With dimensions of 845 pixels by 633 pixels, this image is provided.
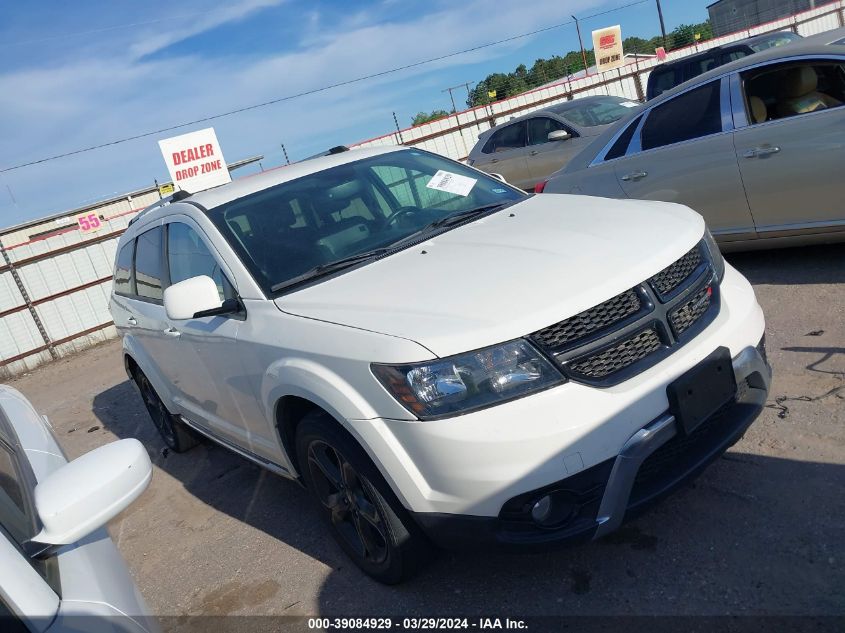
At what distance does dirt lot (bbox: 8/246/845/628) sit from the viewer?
2.55 m

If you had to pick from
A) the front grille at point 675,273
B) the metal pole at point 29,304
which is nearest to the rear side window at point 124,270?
the front grille at point 675,273

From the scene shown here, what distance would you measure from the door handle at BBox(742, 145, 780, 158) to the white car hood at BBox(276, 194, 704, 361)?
2228 millimetres

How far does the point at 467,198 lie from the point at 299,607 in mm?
2172

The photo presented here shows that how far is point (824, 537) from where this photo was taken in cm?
260

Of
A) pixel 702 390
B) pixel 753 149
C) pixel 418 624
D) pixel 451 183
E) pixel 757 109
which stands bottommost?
pixel 418 624

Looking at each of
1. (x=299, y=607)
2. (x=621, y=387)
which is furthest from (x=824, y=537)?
(x=299, y=607)

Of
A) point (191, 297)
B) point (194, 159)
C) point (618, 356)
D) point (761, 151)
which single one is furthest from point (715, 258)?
point (194, 159)

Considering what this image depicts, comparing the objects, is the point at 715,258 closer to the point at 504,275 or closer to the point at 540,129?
the point at 504,275

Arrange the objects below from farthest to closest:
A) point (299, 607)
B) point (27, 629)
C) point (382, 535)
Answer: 1. point (299, 607)
2. point (382, 535)
3. point (27, 629)

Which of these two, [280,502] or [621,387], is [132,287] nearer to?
[280,502]

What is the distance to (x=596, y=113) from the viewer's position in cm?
1159

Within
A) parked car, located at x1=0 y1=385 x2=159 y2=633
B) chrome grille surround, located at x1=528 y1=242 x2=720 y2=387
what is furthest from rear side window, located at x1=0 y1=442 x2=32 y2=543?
chrome grille surround, located at x1=528 y1=242 x2=720 y2=387

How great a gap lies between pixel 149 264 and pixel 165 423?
1535mm

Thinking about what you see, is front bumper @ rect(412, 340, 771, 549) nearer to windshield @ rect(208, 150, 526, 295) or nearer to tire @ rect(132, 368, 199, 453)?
windshield @ rect(208, 150, 526, 295)
